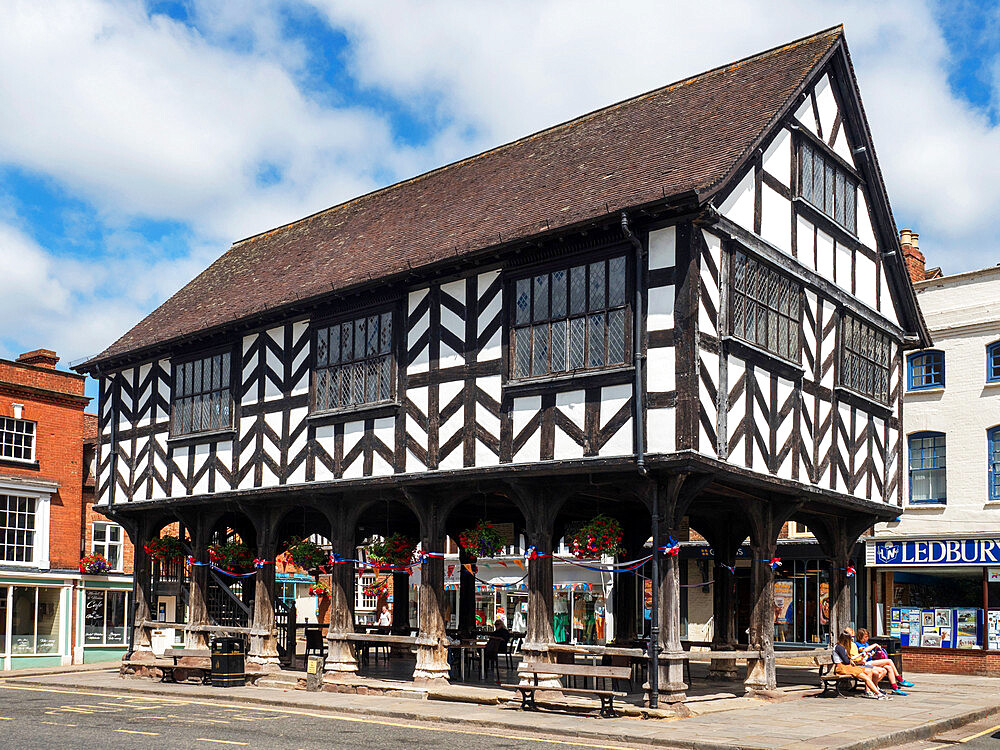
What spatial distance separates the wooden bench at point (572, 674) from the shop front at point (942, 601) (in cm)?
1286

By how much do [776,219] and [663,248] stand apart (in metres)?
2.91

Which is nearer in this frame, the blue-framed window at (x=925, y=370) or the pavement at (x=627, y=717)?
the pavement at (x=627, y=717)

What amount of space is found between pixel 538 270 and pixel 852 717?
26.7ft

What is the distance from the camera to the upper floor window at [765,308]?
56.6 feet

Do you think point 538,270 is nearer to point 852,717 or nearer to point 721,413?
point 721,413

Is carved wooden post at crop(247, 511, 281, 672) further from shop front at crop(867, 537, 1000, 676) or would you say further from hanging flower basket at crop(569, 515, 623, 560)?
shop front at crop(867, 537, 1000, 676)

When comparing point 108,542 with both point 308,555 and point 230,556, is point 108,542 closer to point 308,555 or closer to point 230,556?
point 230,556

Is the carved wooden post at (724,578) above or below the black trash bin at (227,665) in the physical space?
above

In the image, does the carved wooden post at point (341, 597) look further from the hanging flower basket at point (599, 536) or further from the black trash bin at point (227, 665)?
the hanging flower basket at point (599, 536)

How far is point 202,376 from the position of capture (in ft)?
79.3

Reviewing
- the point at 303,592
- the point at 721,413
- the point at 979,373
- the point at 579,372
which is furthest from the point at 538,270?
the point at 303,592

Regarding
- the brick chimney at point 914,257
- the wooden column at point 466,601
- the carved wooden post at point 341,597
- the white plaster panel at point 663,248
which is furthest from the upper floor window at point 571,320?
the brick chimney at point 914,257

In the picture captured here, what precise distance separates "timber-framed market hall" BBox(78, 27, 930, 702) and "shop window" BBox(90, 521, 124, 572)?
8.56 meters

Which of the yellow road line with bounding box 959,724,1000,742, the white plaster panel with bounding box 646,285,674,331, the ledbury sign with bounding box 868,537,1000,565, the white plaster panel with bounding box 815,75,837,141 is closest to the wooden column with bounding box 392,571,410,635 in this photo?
the ledbury sign with bounding box 868,537,1000,565
